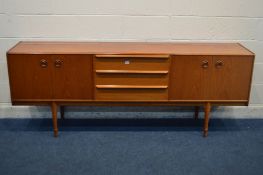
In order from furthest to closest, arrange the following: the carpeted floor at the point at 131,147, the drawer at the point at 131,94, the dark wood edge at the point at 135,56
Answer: the drawer at the point at 131,94
the dark wood edge at the point at 135,56
the carpeted floor at the point at 131,147

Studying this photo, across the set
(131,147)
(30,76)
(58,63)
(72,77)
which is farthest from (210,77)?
(30,76)

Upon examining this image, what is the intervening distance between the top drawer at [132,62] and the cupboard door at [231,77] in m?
0.40

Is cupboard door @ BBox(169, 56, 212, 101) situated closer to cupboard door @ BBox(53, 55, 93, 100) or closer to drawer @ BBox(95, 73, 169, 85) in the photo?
drawer @ BBox(95, 73, 169, 85)

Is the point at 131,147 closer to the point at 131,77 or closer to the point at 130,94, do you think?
the point at 130,94

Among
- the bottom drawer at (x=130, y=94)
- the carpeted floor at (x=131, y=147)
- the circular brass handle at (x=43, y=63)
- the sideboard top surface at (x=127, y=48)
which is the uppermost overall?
the sideboard top surface at (x=127, y=48)

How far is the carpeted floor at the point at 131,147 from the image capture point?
2.58 meters

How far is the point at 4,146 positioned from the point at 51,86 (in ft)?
1.99

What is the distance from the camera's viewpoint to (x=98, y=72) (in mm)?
2779

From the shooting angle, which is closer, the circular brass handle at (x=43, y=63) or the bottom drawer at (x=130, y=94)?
the circular brass handle at (x=43, y=63)

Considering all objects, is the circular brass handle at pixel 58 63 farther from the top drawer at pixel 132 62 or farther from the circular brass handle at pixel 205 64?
the circular brass handle at pixel 205 64

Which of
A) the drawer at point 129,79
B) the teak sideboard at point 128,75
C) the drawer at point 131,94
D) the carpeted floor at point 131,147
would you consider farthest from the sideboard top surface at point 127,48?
the carpeted floor at point 131,147

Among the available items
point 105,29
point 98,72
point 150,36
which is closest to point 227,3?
point 150,36

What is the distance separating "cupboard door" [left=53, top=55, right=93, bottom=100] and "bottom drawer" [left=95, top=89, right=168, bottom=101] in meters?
0.09

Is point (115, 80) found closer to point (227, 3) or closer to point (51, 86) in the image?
point (51, 86)
